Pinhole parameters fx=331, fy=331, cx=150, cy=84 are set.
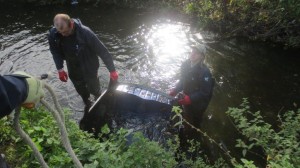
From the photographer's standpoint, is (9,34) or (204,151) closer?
(204,151)

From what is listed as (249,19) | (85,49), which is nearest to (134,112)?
(85,49)

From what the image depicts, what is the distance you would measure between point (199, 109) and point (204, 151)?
33.3 inches

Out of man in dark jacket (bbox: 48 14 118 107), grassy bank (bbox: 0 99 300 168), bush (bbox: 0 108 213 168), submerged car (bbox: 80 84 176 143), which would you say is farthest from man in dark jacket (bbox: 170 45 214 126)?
bush (bbox: 0 108 213 168)

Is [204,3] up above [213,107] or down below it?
above

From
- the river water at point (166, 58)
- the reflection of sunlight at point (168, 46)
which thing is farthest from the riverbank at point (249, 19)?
the reflection of sunlight at point (168, 46)

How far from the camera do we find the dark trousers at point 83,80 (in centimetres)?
670

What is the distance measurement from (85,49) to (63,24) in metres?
0.74

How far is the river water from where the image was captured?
8.16m

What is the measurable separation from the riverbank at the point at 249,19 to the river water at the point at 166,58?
35 centimetres

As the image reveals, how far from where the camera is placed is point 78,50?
6.27 meters

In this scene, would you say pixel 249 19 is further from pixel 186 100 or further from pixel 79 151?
pixel 79 151

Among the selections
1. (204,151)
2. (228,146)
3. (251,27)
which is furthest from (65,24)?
(251,27)

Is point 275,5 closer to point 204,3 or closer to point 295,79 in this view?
point 295,79

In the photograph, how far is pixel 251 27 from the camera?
1091 centimetres
